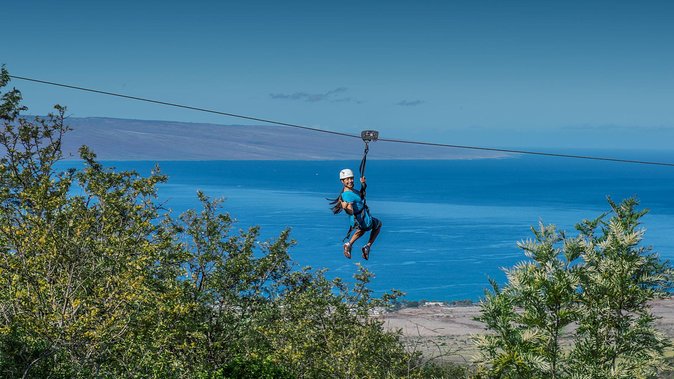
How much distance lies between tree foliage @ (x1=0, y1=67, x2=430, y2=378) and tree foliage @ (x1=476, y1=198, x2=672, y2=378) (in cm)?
727

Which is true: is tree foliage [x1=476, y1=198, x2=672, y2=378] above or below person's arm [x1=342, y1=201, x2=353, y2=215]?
below

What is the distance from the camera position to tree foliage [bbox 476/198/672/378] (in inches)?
470

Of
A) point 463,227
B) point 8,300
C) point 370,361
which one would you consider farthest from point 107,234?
point 463,227

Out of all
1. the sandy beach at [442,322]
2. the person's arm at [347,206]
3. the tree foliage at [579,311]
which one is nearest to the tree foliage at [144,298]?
the person's arm at [347,206]

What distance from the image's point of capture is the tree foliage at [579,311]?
1195 cm

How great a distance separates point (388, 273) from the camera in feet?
401

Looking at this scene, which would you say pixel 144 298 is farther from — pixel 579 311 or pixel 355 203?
pixel 579 311

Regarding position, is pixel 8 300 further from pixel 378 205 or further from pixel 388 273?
pixel 378 205

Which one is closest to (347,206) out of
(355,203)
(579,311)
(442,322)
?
(355,203)

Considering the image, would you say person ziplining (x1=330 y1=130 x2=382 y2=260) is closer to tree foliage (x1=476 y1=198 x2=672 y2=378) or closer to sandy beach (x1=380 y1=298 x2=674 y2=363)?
tree foliage (x1=476 y1=198 x2=672 y2=378)

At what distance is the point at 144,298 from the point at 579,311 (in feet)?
28.6

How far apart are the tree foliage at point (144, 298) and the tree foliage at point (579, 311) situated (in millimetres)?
7272

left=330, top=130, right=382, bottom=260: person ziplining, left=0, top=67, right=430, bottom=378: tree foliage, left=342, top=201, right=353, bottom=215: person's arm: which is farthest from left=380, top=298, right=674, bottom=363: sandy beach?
left=342, top=201, right=353, bottom=215: person's arm

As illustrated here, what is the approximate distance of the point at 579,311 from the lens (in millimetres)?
12867
